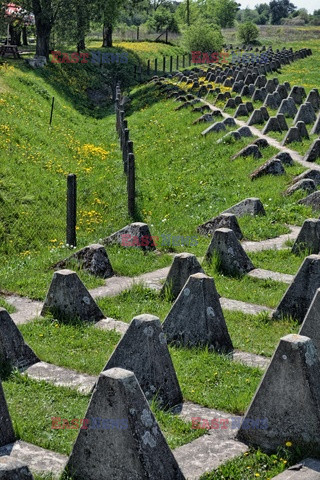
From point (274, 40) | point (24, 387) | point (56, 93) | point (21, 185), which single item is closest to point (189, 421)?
point (24, 387)

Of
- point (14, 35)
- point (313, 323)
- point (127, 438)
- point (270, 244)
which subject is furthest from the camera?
point (14, 35)

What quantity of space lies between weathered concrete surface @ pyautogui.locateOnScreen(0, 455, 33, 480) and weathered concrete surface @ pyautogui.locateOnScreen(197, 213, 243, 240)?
969cm

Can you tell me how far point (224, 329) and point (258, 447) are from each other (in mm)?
2448

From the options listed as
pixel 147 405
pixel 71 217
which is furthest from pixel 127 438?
pixel 71 217

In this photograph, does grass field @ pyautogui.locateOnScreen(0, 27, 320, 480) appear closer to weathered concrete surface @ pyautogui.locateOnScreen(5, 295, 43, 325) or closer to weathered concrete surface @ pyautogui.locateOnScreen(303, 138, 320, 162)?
weathered concrete surface @ pyautogui.locateOnScreen(5, 295, 43, 325)

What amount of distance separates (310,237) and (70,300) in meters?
4.48

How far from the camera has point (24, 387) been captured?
299 inches

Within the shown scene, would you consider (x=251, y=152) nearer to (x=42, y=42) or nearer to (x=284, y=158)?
(x=284, y=158)

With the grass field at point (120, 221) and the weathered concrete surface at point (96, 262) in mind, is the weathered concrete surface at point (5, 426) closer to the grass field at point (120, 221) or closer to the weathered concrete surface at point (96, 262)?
the grass field at point (120, 221)

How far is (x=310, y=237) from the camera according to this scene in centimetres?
1240

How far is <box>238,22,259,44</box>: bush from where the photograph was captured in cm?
9194

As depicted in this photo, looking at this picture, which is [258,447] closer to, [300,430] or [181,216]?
[300,430]

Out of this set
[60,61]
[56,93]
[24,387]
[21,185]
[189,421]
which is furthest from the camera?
[60,61]

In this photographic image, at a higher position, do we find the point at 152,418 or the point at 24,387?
the point at 152,418
